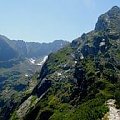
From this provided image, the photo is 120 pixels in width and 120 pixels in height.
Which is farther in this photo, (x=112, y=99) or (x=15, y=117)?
(x=15, y=117)

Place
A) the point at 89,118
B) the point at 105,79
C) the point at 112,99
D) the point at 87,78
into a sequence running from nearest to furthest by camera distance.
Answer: the point at 89,118
the point at 112,99
the point at 105,79
the point at 87,78

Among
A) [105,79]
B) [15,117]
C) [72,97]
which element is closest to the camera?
[105,79]

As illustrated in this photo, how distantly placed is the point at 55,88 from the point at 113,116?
3844 inches

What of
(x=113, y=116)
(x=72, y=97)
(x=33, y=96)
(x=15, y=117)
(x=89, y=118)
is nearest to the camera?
(x=113, y=116)

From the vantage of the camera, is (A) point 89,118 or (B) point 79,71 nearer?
(A) point 89,118

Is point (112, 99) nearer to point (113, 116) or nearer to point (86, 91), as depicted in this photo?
point (113, 116)

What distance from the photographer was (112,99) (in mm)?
84062

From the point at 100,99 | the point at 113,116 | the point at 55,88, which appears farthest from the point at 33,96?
the point at 113,116

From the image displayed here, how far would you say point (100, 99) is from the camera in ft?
285

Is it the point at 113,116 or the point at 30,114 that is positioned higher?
the point at 113,116

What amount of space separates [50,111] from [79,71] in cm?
5303

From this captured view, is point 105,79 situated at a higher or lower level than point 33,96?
higher

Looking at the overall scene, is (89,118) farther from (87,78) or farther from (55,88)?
(55,88)

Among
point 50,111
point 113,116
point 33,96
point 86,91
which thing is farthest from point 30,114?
point 113,116
